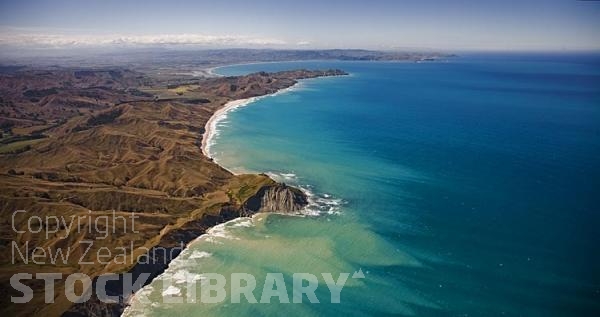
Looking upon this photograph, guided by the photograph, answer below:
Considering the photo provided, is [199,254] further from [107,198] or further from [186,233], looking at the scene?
[107,198]

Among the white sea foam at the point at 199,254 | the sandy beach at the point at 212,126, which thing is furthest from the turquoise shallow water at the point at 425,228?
the sandy beach at the point at 212,126

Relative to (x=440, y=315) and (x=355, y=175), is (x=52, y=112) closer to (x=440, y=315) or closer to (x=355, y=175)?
(x=355, y=175)

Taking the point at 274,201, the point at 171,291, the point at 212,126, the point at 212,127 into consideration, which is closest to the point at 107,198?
the point at 274,201

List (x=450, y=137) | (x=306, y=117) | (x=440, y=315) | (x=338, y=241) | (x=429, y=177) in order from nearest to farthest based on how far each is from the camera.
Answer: (x=440, y=315), (x=338, y=241), (x=429, y=177), (x=450, y=137), (x=306, y=117)

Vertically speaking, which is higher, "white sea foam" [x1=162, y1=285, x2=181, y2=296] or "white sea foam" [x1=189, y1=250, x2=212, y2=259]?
"white sea foam" [x1=189, y1=250, x2=212, y2=259]

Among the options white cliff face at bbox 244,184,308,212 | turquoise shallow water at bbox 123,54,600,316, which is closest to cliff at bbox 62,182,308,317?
white cliff face at bbox 244,184,308,212

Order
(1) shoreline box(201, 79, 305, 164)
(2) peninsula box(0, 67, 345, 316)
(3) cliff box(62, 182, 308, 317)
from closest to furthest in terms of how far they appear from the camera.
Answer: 1. (3) cliff box(62, 182, 308, 317)
2. (2) peninsula box(0, 67, 345, 316)
3. (1) shoreline box(201, 79, 305, 164)

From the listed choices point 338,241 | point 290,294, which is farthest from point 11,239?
point 338,241

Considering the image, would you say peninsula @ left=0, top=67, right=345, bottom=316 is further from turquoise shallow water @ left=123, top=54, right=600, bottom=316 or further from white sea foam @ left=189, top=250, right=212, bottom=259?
turquoise shallow water @ left=123, top=54, right=600, bottom=316

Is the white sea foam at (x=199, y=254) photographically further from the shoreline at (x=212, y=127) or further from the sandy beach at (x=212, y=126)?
the sandy beach at (x=212, y=126)
